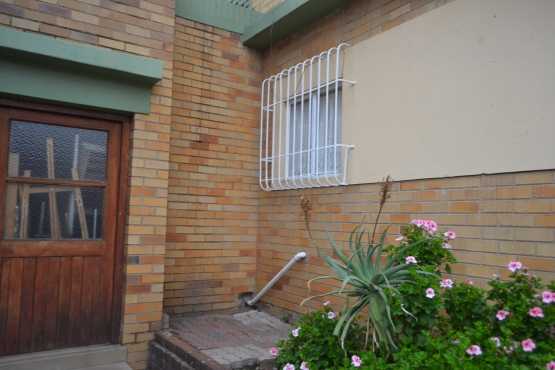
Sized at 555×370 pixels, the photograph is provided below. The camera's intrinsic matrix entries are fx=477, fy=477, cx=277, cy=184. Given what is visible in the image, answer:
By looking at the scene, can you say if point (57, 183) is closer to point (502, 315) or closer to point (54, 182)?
point (54, 182)

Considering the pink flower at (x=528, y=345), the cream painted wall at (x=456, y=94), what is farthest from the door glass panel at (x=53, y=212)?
the pink flower at (x=528, y=345)

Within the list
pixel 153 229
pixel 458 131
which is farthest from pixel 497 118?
pixel 153 229

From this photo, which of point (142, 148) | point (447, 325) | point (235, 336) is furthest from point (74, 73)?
point (447, 325)

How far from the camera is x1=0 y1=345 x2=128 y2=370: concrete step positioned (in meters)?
3.95

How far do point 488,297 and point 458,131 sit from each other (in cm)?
129

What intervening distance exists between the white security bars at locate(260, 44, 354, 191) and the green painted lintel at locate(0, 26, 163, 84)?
5.03ft

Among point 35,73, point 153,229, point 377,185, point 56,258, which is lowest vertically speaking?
point 56,258

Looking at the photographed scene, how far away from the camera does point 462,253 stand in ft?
11.3

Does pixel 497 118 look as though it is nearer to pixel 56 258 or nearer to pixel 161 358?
pixel 161 358

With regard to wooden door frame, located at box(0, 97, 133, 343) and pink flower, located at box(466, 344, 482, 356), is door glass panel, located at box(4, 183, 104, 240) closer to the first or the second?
wooden door frame, located at box(0, 97, 133, 343)

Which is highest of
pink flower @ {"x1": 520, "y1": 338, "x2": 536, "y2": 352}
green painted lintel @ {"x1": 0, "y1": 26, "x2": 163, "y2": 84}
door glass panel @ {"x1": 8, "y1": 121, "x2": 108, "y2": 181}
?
green painted lintel @ {"x1": 0, "y1": 26, "x2": 163, "y2": 84}

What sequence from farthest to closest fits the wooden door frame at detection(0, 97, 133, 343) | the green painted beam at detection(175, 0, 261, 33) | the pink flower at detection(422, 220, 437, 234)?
the green painted beam at detection(175, 0, 261, 33)
the wooden door frame at detection(0, 97, 133, 343)
the pink flower at detection(422, 220, 437, 234)

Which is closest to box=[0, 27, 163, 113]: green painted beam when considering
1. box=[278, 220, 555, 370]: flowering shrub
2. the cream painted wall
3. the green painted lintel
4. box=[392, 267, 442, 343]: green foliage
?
the green painted lintel

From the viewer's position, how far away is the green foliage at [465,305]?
2.78 m
